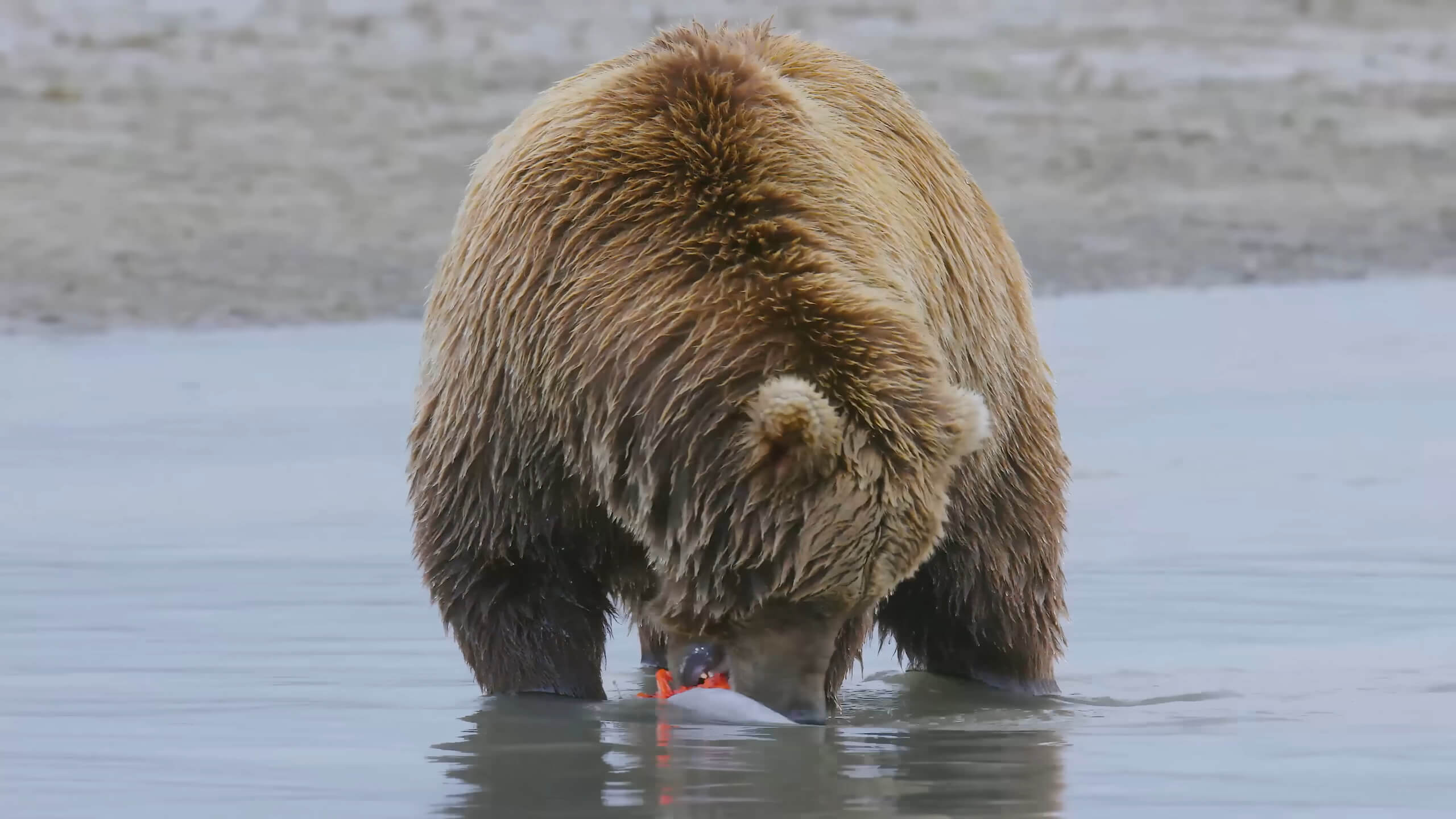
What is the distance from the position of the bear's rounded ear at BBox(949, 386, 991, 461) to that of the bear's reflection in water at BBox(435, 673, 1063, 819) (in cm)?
73

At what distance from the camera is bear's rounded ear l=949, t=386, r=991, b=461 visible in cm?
553

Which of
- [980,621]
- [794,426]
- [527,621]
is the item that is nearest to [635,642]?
[980,621]

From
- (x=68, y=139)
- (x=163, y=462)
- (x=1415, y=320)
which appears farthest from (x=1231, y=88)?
(x=163, y=462)

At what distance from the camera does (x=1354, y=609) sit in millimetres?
7832

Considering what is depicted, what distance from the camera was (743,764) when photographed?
5.71 meters

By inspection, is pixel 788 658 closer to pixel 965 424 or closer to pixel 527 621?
pixel 965 424

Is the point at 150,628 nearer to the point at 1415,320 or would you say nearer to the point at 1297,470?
the point at 1297,470

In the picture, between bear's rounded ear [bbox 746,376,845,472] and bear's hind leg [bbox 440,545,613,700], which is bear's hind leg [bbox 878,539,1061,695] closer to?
bear's hind leg [bbox 440,545,613,700]

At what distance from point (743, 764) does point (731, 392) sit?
84cm

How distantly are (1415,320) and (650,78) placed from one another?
942 cm

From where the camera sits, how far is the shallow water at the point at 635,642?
5574 millimetres

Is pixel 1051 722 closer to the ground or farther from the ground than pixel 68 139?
closer to the ground

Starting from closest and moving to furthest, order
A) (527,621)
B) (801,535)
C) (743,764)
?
(801,535) → (743,764) → (527,621)

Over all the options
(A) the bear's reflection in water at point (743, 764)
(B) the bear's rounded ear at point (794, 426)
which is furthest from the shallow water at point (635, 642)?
(B) the bear's rounded ear at point (794, 426)
